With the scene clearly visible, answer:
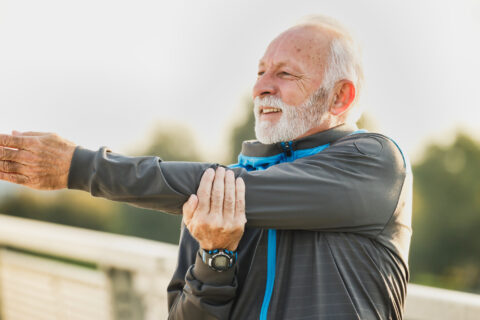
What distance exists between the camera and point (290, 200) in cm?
134

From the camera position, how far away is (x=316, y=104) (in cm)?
163

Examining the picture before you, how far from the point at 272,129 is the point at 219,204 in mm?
412

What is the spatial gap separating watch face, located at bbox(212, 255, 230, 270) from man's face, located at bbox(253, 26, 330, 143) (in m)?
0.44

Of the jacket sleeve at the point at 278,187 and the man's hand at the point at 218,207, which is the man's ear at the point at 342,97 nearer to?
the jacket sleeve at the point at 278,187

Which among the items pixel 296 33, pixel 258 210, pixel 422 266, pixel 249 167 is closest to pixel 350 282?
pixel 258 210

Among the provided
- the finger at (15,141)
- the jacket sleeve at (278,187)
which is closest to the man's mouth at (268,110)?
the jacket sleeve at (278,187)

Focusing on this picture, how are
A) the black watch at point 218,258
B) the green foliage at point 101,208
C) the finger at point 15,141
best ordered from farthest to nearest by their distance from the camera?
the green foliage at point 101,208 → the black watch at point 218,258 → the finger at point 15,141

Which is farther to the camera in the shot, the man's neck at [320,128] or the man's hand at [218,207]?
the man's neck at [320,128]

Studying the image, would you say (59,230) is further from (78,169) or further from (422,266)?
(422,266)

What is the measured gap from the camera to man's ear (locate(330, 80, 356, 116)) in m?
1.65

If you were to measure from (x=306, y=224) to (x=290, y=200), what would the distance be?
0.29ft

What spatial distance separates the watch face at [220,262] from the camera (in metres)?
Result: 1.40

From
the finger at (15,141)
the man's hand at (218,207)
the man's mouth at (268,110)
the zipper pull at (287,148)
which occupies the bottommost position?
the man's hand at (218,207)

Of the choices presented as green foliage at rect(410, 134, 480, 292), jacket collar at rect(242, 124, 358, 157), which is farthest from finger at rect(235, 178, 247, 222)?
green foliage at rect(410, 134, 480, 292)
